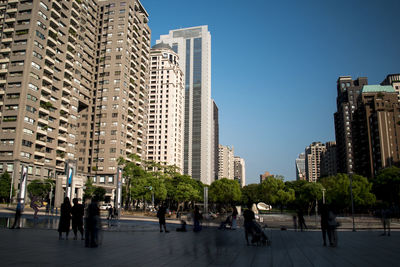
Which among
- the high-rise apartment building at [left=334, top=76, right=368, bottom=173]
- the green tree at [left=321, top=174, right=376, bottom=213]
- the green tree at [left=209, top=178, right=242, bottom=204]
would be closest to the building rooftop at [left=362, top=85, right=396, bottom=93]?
the high-rise apartment building at [left=334, top=76, right=368, bottom=173]

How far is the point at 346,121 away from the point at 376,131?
96.1 feet

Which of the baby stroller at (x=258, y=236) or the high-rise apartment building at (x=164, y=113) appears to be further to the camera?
the high-rise apartment building at (x=164, y=113)

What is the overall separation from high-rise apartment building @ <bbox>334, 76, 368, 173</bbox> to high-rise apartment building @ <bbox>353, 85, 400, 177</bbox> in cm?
732

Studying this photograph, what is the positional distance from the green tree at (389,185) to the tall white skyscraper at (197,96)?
334 ft

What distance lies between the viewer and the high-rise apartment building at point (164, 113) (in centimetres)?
13850

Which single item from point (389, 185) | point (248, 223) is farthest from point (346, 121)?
point (248, 223)

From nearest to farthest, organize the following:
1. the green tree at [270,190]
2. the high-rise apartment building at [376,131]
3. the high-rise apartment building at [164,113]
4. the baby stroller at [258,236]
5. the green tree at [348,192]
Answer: the baby stroller at [258,236]
the green tree at [348,192]
the green tree at [270,190]
the high-rise apartment building at [376,131]
the high-rise apartment building at [164,113]

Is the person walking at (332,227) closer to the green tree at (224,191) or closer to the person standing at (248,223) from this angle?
the person standing at (248,223)

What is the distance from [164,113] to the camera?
141 meters

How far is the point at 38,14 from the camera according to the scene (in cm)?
6662

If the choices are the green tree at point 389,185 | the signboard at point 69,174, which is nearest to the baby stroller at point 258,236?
the signboard at point 69,174

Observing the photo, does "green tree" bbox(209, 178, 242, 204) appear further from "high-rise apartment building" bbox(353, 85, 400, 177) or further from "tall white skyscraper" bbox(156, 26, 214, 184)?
"tall white skyscraper" bbox(156, 26, 214, 184)

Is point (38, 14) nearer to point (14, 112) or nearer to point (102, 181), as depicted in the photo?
point (14, 112)

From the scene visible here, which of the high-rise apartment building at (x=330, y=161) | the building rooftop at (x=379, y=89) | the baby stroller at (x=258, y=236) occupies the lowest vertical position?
the baby stroller at (x=258, y=236)
